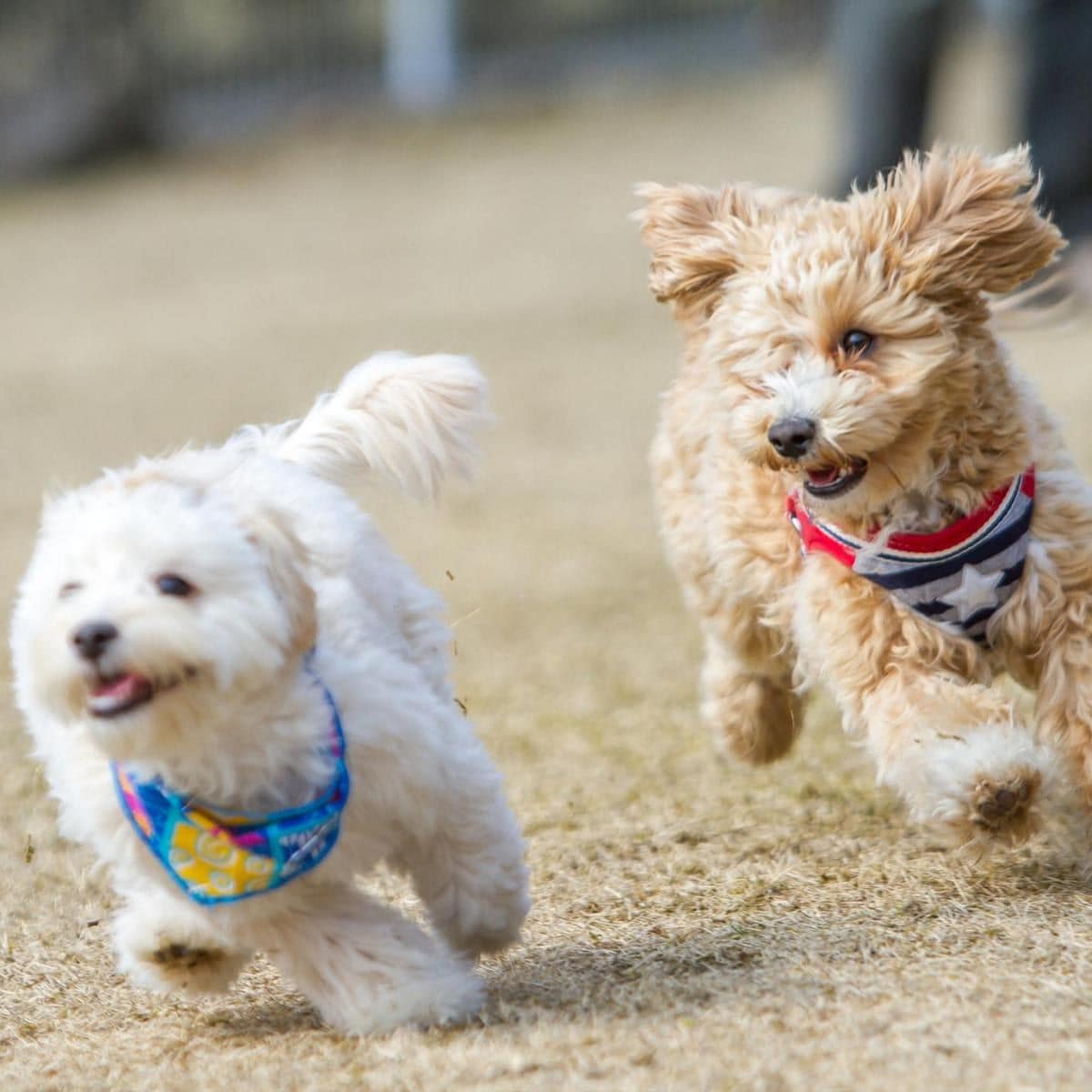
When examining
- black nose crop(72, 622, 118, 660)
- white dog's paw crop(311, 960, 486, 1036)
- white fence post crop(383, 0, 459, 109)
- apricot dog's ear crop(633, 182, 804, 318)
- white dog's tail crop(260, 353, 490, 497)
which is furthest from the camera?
white fence post crop(383, 0, 459, 109)

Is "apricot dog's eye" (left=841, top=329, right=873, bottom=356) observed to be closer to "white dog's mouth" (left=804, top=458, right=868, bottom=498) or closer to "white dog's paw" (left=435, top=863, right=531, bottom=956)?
"white dog's mouth" (left=804, top=458, right=868, bottom=498)

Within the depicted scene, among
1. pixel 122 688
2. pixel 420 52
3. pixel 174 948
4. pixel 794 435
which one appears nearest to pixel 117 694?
pixel 122 688

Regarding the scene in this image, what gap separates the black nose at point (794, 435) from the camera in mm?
3086

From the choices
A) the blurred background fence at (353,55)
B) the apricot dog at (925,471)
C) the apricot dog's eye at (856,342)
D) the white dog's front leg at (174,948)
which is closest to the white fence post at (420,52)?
the blurred background fence at (353,55)

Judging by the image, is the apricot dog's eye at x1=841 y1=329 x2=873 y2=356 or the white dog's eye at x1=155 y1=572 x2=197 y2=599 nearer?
the white dog's eye at x1=155 y1=572 x2=197 y2=599

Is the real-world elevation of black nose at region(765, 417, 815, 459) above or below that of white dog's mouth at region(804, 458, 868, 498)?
above

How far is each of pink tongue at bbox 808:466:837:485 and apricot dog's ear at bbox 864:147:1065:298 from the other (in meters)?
0.35

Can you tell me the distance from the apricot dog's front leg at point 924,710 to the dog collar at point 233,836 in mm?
968

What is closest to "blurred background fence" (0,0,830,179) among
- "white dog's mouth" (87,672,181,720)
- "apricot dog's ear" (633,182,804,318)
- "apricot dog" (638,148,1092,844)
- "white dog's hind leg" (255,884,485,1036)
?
"apricot dog's ear" (633,182,804,318)

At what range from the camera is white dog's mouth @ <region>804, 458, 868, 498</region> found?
313 cm

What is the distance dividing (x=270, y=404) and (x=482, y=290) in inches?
152

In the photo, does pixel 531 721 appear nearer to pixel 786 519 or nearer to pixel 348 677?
pixel 786 519

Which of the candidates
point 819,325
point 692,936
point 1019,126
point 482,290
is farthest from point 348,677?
point 482,290

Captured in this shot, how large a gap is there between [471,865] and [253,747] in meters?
0.41
